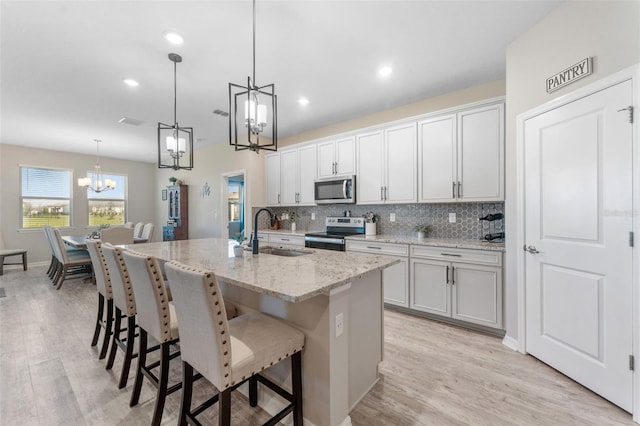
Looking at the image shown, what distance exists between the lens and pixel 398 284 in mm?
3350

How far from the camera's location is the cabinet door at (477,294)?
2688 mm

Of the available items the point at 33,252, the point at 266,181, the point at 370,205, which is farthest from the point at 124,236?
the point at 370,205

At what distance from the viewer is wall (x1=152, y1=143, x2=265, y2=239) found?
5.41m

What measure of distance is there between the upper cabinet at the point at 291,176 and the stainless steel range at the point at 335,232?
1.96 ft

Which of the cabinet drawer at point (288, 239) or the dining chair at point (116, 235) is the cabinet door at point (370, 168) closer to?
the cabinet drawer at point (288, 239)

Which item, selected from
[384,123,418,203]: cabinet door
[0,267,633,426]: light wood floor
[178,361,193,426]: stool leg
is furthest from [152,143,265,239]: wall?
[178,361,193,426]: stool leg

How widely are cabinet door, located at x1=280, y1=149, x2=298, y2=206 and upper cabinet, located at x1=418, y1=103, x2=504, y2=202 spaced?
2.26 metres

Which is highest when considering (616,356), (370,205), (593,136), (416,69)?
(416,69)

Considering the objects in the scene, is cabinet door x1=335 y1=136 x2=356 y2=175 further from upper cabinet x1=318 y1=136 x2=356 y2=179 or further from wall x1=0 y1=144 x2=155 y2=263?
wall x1=0 y1=144 x2=155 y2=263

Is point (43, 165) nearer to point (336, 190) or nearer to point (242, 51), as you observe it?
point (242, 51)

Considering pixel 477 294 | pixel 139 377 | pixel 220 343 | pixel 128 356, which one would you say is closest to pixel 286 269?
pixel 220 343

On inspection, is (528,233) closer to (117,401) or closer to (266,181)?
(117,401)

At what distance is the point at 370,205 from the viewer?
423 cm

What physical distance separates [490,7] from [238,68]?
235cm
